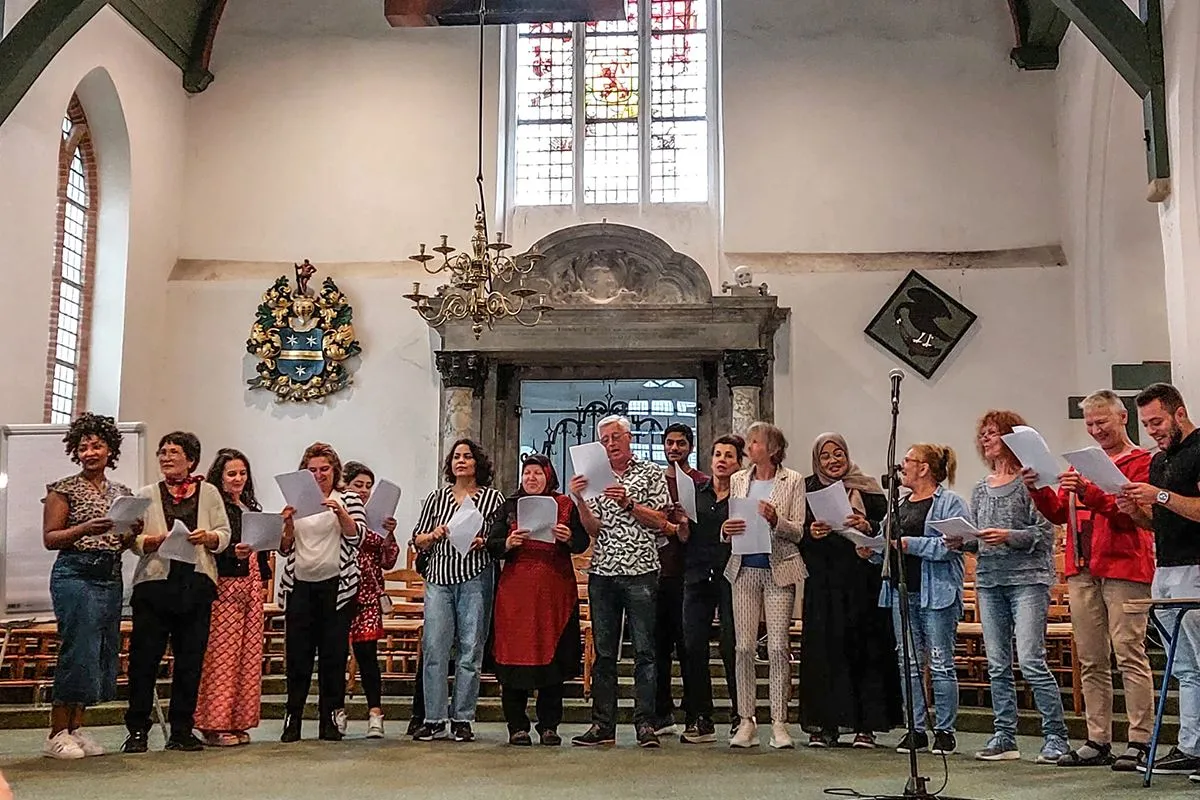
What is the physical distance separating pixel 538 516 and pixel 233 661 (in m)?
1.41

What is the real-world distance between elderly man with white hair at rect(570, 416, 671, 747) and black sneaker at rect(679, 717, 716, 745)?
18 cm

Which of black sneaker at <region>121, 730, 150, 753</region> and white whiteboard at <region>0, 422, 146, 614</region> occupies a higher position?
white whiteboard at <region>0, 422, 146, 614</region>

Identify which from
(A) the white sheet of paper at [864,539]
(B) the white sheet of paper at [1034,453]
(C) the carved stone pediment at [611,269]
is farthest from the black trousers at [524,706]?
(C) the carved stone pediment at [611,269]

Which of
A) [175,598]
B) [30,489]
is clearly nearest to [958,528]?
[175,598]

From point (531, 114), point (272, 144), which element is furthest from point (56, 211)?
point (531, 114)

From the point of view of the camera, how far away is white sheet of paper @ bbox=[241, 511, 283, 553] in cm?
486

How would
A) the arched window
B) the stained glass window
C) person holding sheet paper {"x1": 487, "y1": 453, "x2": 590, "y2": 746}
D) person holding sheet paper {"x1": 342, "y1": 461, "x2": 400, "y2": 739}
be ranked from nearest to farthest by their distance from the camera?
person holding sheet paper {"x1": 487, "y1": 453, "x2": 590, "y2": 746} < person holding sheet paper {"x1": 342, "y1": 461, "x2": 400, "y2": 739} < the arched window < the stained glass window

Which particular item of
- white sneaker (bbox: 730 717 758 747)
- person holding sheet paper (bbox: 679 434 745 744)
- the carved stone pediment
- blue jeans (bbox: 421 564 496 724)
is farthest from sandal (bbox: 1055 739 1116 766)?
the carved stone pediment

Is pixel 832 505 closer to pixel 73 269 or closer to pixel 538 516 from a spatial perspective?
pixel 538 516

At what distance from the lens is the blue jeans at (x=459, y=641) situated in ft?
16.5

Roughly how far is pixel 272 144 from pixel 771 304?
435 cm

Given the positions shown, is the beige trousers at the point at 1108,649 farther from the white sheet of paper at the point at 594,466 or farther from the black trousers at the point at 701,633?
the white sheet of paper at the point at 594,466

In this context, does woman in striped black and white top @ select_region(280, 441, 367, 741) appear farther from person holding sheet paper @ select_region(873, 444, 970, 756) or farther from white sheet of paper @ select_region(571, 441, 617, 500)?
person holding sheet paper @ select_region(873, 444, 970, 756)

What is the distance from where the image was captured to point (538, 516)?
489 cm
